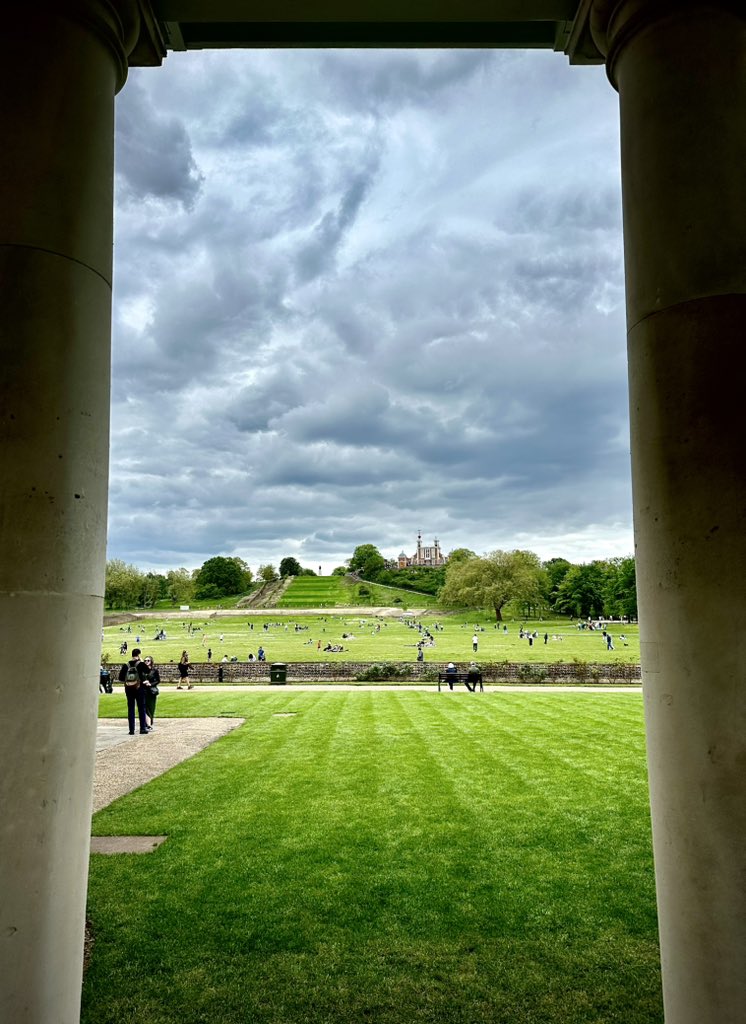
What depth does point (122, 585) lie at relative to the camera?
105312 millimetres

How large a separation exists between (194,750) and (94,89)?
43.2 ft

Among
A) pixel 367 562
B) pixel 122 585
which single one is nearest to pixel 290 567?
pixel 367 562

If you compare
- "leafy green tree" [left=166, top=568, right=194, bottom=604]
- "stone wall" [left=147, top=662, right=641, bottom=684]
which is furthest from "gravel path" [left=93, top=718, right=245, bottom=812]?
"leafy green tree" [left=166, top=568, right=194, bottom=604]

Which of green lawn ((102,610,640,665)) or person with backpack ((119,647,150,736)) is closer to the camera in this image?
person with backpack ((119,647,150,736))

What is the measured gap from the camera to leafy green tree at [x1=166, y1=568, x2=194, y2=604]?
13419 cm

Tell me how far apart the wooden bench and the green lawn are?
6301 mm

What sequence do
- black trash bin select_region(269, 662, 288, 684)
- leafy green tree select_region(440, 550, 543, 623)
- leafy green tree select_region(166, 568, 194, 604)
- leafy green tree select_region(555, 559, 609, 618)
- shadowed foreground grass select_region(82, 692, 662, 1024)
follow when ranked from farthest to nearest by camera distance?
1. leafy green tree select_region(166, 568, 194, 604)
2. leafy green tree select_region(555, 559, 609, 618)
3. leafy green tree select_region(440, 550, 543, 623)
4. black trash bin select_region(269, 662, 288, 684)
5. shadowed foreground grass select_region(82, 692, 662, 1024)

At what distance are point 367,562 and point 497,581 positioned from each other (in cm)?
9084

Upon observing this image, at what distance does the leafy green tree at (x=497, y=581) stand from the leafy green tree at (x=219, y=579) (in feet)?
228

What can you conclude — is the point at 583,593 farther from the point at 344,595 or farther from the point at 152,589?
the point at 152,589

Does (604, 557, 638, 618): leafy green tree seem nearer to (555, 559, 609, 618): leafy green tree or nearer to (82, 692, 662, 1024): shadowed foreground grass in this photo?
(555, 559, 609, 618): leafy green tree

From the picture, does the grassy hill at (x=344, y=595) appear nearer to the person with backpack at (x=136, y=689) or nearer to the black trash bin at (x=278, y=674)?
the black trash bin at (x=278, y=674)

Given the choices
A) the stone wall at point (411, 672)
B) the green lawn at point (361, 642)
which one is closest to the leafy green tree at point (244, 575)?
the green lawn at point (361, 642)

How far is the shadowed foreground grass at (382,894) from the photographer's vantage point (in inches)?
182
